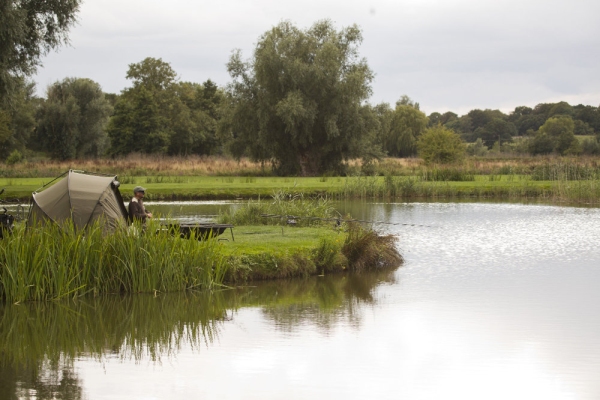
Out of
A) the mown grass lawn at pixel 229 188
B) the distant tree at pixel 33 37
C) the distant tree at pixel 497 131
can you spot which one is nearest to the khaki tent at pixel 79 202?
the distant tree at pixel 33 37

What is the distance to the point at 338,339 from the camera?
11617 mm

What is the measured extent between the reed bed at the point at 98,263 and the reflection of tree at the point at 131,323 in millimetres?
263

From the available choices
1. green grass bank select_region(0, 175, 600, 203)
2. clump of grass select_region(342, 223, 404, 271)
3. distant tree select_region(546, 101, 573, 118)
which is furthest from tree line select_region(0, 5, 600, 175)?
distant tree select_region(546, 101, 573, 118)

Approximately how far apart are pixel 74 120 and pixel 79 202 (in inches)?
2702

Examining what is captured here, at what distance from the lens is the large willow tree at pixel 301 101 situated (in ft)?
191

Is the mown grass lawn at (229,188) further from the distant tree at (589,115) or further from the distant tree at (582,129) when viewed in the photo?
the distant tree at (589,115)

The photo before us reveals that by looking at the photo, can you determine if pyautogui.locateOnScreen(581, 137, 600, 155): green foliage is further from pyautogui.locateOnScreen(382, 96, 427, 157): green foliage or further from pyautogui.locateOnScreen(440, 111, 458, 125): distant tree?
pyautogui.locateOnScreen(440, 111, 458, 125): distant tree

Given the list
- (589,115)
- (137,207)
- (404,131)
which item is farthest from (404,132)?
(137,207)

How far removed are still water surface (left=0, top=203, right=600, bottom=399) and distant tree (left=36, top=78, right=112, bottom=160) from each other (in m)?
68.9

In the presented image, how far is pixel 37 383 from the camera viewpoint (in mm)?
9352

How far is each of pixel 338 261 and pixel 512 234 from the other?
8.68 meters

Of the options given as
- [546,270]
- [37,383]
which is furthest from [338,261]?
[37,383]

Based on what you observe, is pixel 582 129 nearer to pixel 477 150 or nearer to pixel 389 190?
pixel 477 150

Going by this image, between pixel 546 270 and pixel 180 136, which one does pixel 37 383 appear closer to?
pixel 546 270
